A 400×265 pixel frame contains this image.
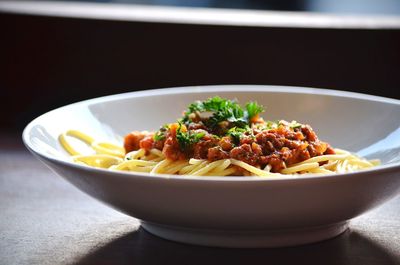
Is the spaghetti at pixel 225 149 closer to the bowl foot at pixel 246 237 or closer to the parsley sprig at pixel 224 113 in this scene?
the parsley sprig at pixel 224 113

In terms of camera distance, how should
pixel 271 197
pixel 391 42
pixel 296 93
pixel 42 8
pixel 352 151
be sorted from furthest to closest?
pixel 42 8 < pixel 391 42 < pixel 296 93 < pixel 352 151 < pixel 271 197

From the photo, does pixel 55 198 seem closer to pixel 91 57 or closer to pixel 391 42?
pixel 91 57

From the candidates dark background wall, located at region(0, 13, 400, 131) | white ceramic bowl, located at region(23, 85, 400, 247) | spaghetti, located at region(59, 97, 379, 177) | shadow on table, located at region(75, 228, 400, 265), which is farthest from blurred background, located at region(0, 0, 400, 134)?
shadow on table, located at region(75, 228, 400, 265)

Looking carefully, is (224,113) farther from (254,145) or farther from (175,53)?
(175,53)

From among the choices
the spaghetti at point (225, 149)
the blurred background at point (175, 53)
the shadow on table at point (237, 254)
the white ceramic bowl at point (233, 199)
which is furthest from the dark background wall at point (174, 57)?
the shadow on table at point (237, 254)

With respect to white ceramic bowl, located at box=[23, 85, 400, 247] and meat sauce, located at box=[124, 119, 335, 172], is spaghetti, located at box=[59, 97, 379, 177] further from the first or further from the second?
white ceramic bowl, located at box=[23, 85, 400, 247]

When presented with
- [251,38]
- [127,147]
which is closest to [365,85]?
[251,38]
